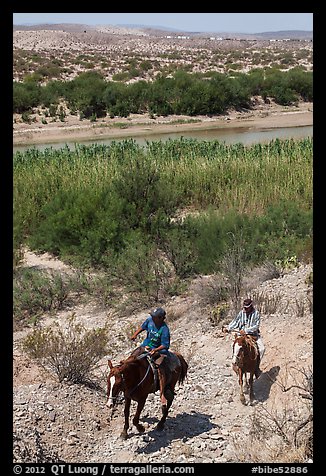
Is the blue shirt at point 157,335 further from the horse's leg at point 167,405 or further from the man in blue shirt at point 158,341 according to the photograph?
the horse's leg at point 167,405

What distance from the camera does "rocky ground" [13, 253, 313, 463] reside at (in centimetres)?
655

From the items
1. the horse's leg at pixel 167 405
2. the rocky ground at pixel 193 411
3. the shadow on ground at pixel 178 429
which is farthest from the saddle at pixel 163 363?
the rocky ground at pixel 193 411

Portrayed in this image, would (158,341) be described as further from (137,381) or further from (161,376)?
(137,381)

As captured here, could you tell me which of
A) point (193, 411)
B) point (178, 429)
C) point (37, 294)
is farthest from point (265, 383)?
point (37, 294)

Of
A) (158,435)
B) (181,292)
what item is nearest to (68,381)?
(158,435)

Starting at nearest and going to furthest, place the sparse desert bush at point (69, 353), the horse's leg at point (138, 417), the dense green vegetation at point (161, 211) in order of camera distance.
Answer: the horse's leg at point (138, 417)
the sparse desert bush at point (69, 353)
the dense green vegetation at point (161, 211)

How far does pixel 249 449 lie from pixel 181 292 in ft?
18.8

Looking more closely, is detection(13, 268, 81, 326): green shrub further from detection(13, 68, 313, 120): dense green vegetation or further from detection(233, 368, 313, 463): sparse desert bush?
detection(13, 68, 313, 120): dense green vegetation

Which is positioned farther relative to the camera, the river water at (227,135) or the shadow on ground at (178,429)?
the river water at (227,135)

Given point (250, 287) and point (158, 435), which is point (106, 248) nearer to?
point (250, 287)

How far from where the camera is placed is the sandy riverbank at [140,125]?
113ft

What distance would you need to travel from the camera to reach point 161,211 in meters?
14.4

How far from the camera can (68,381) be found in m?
8.05

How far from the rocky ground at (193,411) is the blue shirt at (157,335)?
3.25ft
